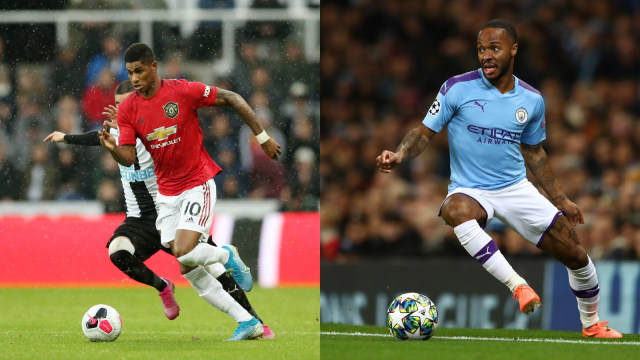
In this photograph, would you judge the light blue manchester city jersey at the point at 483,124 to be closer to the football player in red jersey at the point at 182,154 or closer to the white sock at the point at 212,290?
the football player in red jersey at the point at 182,154

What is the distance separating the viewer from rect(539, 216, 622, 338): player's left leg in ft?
25.8

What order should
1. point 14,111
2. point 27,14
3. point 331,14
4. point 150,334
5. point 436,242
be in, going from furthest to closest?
point 331,14, point 436,242, point 14,111, point 27,14, point 150,334

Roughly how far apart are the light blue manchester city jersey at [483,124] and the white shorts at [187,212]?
1.69 metres

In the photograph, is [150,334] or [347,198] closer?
[150,334]

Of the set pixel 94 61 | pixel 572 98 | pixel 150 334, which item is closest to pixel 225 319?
pixel 150 334

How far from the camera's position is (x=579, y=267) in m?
7.97

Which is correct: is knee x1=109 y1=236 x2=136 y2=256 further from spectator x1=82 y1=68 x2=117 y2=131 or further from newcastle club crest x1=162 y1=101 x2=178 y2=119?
spectator x1=82 y1=68 x2=117 y2=131

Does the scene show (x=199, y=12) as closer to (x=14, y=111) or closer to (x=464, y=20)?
(x=14, y=111)

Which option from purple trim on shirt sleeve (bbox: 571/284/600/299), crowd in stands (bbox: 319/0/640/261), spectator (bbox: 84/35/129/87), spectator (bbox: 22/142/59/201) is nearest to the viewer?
purple trim on shirt sleeve (bbox: 571/284/600/299)

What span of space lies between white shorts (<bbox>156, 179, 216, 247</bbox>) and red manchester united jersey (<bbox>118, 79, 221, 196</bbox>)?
6cm

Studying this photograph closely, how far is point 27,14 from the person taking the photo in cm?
1000

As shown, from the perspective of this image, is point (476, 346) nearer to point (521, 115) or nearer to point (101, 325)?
point (521, 115)

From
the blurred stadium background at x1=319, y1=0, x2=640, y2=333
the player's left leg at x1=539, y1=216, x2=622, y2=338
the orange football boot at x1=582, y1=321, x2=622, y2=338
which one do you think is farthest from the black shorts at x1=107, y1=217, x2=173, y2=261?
the blurred stadium background at x1=319, y1=0, x2=640, y2=333

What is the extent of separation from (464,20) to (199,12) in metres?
7.50
